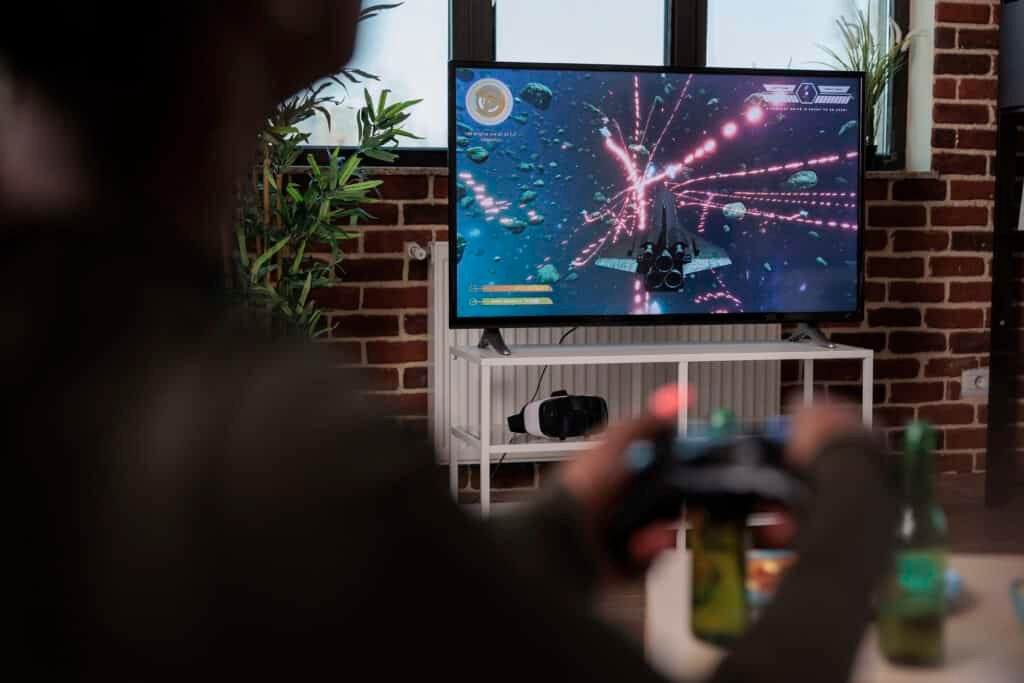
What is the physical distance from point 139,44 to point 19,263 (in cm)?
10

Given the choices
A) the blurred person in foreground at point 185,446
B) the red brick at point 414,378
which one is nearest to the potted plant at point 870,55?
the red brick at point 414,378

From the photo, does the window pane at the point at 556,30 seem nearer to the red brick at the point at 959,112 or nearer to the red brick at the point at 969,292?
the red brick at the point at 959,112

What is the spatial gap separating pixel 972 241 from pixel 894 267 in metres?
0.31

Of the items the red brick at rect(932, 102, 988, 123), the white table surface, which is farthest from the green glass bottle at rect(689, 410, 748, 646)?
the red brick at rect(932, 102, 988, 123)

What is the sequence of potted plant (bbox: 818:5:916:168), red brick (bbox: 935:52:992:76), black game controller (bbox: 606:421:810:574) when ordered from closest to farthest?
black game controller (bbox: 606:421:810:574), potted plant (bbox: 818:5:916:168), red brick (bbox: 935:52:992:76)

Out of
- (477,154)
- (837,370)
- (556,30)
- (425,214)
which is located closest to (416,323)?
(425,214)

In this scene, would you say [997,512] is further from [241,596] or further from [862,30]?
[241,596]

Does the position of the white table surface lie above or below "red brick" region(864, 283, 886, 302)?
below

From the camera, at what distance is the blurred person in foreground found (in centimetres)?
41

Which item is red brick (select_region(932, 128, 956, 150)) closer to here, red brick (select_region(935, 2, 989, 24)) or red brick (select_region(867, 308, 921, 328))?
red brick (select_region(935, 2, 989, 24))

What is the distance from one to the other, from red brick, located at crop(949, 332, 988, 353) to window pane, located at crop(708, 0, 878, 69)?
1064 millimetres

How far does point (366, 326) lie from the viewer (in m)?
3.86

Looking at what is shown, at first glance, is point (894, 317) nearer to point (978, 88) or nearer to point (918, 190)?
point (918, 190)

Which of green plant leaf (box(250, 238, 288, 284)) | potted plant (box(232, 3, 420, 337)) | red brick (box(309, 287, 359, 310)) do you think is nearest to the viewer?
green plant leaf (box(250, 238, 288, 284))
